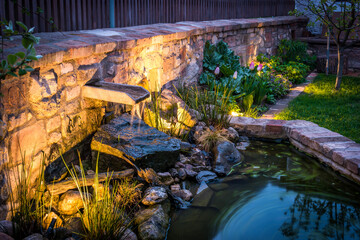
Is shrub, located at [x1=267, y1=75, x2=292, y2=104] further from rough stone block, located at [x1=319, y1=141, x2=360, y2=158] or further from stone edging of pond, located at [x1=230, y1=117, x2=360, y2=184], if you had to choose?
rough stone block, located at [x1=319, y1=141, x2=360, y2=158]

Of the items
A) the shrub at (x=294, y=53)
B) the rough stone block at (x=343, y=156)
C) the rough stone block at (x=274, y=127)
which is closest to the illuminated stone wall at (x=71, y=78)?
the rough stone block at (x=274, y=127)

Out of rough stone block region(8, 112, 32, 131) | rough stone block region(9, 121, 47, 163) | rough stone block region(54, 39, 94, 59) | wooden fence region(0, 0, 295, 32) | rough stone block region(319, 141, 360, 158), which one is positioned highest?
wooden fence region(0, 0, 295, 32)

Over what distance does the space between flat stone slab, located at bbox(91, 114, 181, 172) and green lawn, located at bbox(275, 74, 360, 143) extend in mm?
2722

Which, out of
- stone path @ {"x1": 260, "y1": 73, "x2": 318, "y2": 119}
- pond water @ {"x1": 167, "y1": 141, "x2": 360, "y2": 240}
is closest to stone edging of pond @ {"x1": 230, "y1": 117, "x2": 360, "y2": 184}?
pond water @ {"x1": 167, "y1": 141, "x2": 360, "y2": 240}

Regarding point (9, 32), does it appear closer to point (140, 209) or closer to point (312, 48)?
point (140, 209)

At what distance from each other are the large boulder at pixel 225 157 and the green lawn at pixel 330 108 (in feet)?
5.58

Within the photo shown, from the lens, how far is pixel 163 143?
373cm

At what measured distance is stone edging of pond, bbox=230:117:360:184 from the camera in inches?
158

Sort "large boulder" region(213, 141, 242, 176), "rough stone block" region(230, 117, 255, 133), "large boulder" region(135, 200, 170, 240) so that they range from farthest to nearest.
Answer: "rough stone block" region(230, 117, 255, 133) < "large boulder" region(213, 141, 242, 176) < "large boulder" region(135, 200, 170, 240)

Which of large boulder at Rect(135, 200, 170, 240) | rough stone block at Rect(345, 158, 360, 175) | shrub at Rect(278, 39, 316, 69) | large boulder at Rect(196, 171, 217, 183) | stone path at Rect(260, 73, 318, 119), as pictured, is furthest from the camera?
shrub at Rect(278, 39, 316, 69)

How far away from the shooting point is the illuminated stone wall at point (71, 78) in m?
2.57

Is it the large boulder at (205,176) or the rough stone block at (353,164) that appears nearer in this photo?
the rough stone block at (353,164)

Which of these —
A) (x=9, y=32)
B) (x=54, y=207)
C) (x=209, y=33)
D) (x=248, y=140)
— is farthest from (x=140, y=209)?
(x=209, y=33)

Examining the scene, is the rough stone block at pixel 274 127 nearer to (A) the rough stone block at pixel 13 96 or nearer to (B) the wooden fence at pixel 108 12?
(B) the wooden fence at pixel 108 12
